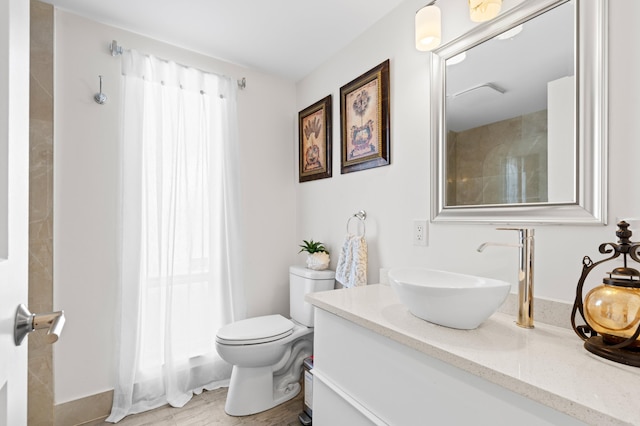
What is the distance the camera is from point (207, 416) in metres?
1.80

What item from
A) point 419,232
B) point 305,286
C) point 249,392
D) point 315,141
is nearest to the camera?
point 419,232

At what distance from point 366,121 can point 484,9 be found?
0.80 metres

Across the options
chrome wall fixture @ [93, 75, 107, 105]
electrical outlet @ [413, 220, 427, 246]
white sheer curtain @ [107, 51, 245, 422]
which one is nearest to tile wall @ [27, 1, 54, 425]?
chrome wall fixture @ [93, 75, 107, 105]

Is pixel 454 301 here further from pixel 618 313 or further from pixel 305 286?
pixel 305 286

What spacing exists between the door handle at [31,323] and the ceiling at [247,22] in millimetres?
1676

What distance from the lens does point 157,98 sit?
6.36ft

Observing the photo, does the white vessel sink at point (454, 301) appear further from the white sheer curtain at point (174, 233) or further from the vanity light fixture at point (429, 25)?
the white sheer curtain at point (174, 233)

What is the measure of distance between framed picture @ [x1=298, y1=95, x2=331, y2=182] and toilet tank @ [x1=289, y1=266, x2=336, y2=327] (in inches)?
26.9

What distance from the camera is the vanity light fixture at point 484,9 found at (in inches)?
44.0

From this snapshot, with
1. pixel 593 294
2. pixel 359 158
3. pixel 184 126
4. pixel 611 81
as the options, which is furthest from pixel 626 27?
pixel 184 126

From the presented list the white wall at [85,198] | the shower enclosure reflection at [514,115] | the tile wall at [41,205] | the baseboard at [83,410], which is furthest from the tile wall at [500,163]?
the baseboard at [83,410]

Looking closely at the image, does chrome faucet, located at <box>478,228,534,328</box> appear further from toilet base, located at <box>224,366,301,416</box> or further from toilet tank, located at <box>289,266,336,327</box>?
toilet base, located at <box>224,366,301,416</box>

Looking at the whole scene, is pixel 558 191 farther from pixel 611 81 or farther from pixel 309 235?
pixel 309 235

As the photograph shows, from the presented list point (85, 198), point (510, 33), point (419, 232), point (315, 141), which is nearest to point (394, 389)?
point (419, 232)
